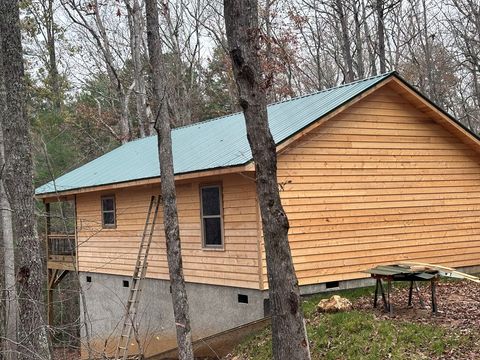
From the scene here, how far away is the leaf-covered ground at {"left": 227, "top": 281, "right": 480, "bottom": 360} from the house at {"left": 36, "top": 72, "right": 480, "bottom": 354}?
134cm

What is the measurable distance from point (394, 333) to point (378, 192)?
15.5ft

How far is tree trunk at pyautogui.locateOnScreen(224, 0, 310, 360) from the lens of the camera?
254 inches

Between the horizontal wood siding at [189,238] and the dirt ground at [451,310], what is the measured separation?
8.19 feet

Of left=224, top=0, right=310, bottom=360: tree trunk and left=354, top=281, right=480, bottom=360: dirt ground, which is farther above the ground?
left=224, top=0, right=310, bottom=360: tree trunk

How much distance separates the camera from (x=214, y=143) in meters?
13.5

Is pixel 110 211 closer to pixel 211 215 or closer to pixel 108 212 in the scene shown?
pixel 108 212

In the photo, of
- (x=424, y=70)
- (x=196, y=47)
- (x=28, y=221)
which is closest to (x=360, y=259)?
(x=28, y=221)

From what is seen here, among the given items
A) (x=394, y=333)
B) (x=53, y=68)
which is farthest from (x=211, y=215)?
(x=53, y=68)

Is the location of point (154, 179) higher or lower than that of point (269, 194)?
higher

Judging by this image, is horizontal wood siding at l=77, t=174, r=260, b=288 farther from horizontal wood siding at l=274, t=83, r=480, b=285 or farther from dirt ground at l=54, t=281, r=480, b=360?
dirt ground at l=54, t=281, r=480, b=360

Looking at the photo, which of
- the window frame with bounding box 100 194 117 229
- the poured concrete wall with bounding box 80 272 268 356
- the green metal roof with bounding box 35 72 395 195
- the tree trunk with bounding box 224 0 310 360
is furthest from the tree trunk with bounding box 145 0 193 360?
the window frame with bounding box 100 194 117 229

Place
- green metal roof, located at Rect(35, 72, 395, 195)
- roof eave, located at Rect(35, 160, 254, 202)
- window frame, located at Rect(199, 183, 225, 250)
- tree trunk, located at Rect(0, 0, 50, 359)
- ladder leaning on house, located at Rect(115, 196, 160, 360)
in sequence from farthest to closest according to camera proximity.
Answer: ladder leaning on house, located at Rect(115, 196, 160, 360) < window frame, located at Rect(199, 183, 225, 250) < green metal roof, located at Rect(35, 72, 395, 195) < roof eave, located at Rect(35, 160, 254, 202) < tree trunk, located at Rect(0, 0, 50, 359)

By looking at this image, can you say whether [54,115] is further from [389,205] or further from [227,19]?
[227,19]

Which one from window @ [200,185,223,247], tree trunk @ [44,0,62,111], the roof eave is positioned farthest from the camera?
tree trunk @ [44,0,62,111]
